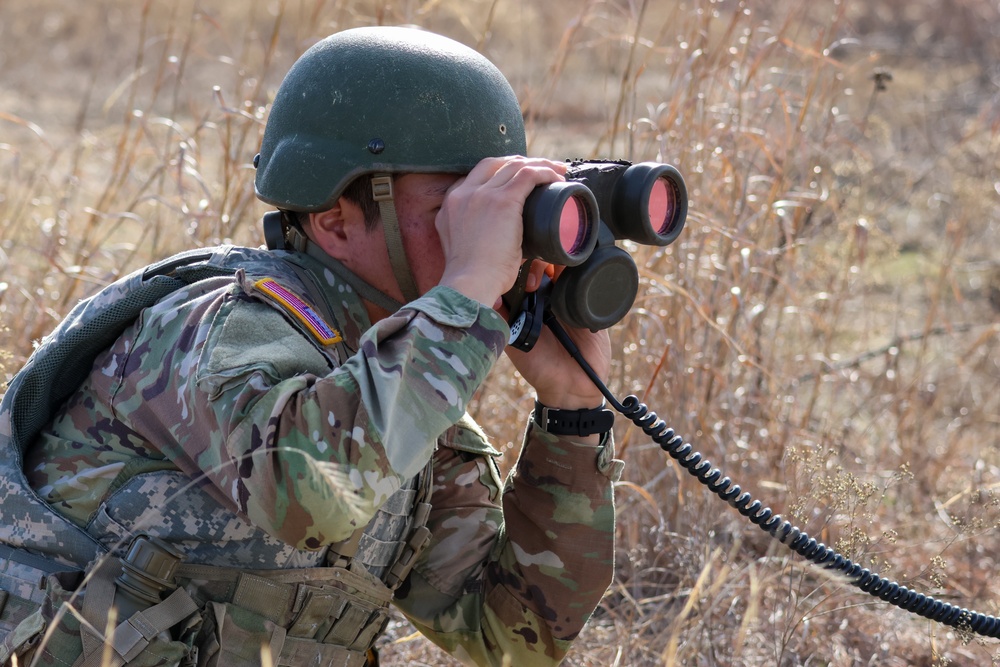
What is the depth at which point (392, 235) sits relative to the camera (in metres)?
2.04

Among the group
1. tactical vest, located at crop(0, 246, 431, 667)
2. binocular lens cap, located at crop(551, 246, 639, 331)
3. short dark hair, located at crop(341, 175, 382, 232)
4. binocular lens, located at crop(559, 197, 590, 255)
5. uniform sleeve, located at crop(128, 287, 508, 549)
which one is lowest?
tactical vest, located at crop(0, 246, 431, 667)

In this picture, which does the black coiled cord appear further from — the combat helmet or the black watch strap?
the combat helmet

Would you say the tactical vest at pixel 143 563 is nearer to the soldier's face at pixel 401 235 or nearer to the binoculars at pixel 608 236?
the soldier's face at pixel 401 235

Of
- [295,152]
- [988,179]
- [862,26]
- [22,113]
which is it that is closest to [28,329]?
[295,152]

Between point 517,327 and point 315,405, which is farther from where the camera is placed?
point 517,327

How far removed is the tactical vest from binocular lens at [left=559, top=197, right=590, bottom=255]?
0.45m

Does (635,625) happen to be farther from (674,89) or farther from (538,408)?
(674,89)

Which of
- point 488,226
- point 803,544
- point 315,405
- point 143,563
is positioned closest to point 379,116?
point 488,226

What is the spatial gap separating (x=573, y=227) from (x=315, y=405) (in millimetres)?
558

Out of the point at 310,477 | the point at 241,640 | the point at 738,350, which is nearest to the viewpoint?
the point at 310,477

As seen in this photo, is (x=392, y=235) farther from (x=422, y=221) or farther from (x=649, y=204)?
(x=649, y=204)

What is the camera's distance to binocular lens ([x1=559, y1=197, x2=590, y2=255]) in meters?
1.91

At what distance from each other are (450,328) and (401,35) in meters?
0.72

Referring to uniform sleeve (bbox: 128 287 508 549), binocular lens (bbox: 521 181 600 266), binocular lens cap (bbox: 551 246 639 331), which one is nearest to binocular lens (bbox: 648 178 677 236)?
binocular lens cap (bbox: 551 246 639 331)
